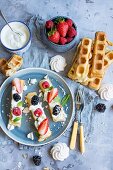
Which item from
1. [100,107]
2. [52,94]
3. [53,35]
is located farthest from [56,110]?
[53,35]

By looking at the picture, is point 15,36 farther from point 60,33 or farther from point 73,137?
point 73,137

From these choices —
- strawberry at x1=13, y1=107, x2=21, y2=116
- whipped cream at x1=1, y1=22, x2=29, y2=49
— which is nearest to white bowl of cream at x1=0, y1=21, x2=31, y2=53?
whipped cream at x1=1, y1=22, x2=29, y2=49

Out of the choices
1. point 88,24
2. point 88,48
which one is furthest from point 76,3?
point 88,48

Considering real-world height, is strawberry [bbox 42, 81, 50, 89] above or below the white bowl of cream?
below

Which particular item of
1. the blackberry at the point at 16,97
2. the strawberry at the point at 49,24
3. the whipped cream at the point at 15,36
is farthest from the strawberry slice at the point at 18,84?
the strawberry at the point at 49,24

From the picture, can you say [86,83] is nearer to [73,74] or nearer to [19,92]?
[73,74]

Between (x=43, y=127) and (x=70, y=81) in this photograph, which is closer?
(x=43, y=127)

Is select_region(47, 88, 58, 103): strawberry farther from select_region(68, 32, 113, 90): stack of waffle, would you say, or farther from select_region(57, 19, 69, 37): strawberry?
select_region(57, 19, 69, 37): strawberry
